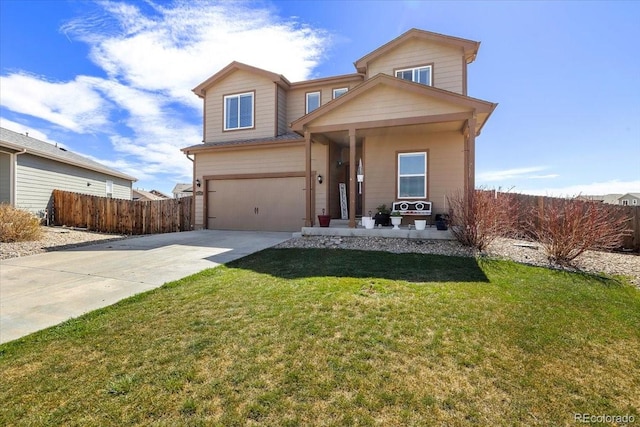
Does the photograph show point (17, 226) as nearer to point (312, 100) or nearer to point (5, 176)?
point (5, 176)

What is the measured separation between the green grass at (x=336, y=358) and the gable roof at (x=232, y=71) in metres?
10.6

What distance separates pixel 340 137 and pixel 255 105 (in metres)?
4.66

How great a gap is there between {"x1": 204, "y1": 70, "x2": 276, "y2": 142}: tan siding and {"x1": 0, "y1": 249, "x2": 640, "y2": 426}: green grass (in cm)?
975

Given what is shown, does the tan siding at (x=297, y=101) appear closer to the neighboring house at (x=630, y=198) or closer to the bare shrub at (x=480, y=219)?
the bare shrub at (x=480, y=219)

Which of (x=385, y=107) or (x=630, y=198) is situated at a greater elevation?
(x=385, y=107)

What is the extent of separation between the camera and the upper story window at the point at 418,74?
11.1 metres

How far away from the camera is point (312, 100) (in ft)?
43.5

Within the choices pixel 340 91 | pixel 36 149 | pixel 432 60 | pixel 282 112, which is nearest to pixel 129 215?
pixel 36 149

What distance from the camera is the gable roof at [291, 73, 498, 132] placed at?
26.3 ft

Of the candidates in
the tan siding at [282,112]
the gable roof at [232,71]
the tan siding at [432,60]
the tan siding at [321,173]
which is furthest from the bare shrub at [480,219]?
the gable roof at [232,71]

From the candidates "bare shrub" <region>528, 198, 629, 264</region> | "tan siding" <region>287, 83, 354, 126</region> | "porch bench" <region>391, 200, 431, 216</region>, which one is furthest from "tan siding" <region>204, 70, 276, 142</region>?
"bare shrub" <region>528, 198, 629, 264</region>

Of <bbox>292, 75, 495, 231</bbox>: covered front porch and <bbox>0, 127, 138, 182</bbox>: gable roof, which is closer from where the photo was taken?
<bbox>292, 75, 495, 231</bbox>: covered front porch

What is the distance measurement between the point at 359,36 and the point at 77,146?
2136cm

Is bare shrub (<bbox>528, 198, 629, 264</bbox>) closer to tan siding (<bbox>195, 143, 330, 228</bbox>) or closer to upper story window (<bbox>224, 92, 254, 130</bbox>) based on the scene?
tan siding (<bbox>195, 143, 330, 228</bbox>)
